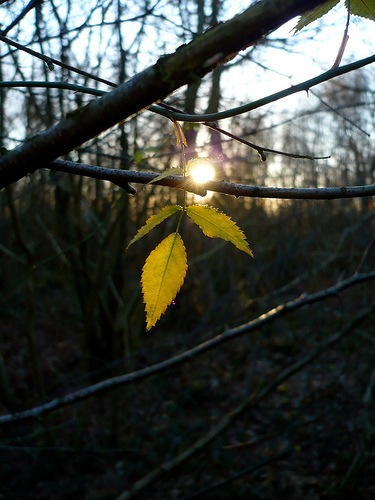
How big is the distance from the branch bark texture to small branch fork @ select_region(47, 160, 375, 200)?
15cm

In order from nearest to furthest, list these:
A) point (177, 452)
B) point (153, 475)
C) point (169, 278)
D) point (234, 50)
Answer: point (234, 50), point (169, 278), point (153, 475), point (177, 452)

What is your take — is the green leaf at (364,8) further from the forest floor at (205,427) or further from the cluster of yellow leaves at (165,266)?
the forest floor at (205,427)

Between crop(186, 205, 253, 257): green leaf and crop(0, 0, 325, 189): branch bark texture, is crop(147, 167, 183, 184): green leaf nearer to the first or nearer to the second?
crop(186, 205, 253, 257): green leaf

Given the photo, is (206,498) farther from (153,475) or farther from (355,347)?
(355,347)

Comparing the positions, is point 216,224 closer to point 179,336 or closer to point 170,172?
point 170,172

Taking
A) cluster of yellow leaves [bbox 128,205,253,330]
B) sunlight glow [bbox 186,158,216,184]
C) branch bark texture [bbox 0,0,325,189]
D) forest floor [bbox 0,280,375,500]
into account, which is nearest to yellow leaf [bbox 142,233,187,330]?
cluster of yellow leaves [bbox 128,205,253,330]

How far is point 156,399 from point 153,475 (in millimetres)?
3568

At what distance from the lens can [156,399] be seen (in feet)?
24.0

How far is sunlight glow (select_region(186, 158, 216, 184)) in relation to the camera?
0.79 m

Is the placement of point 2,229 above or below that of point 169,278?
above

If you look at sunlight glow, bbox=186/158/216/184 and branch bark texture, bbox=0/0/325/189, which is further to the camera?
sunlight glow, bbox=186/158/216/184

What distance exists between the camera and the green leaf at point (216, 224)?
30.8 inches

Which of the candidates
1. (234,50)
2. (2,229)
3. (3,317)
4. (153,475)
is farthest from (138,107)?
(2,229)

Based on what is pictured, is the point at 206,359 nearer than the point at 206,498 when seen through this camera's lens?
No
